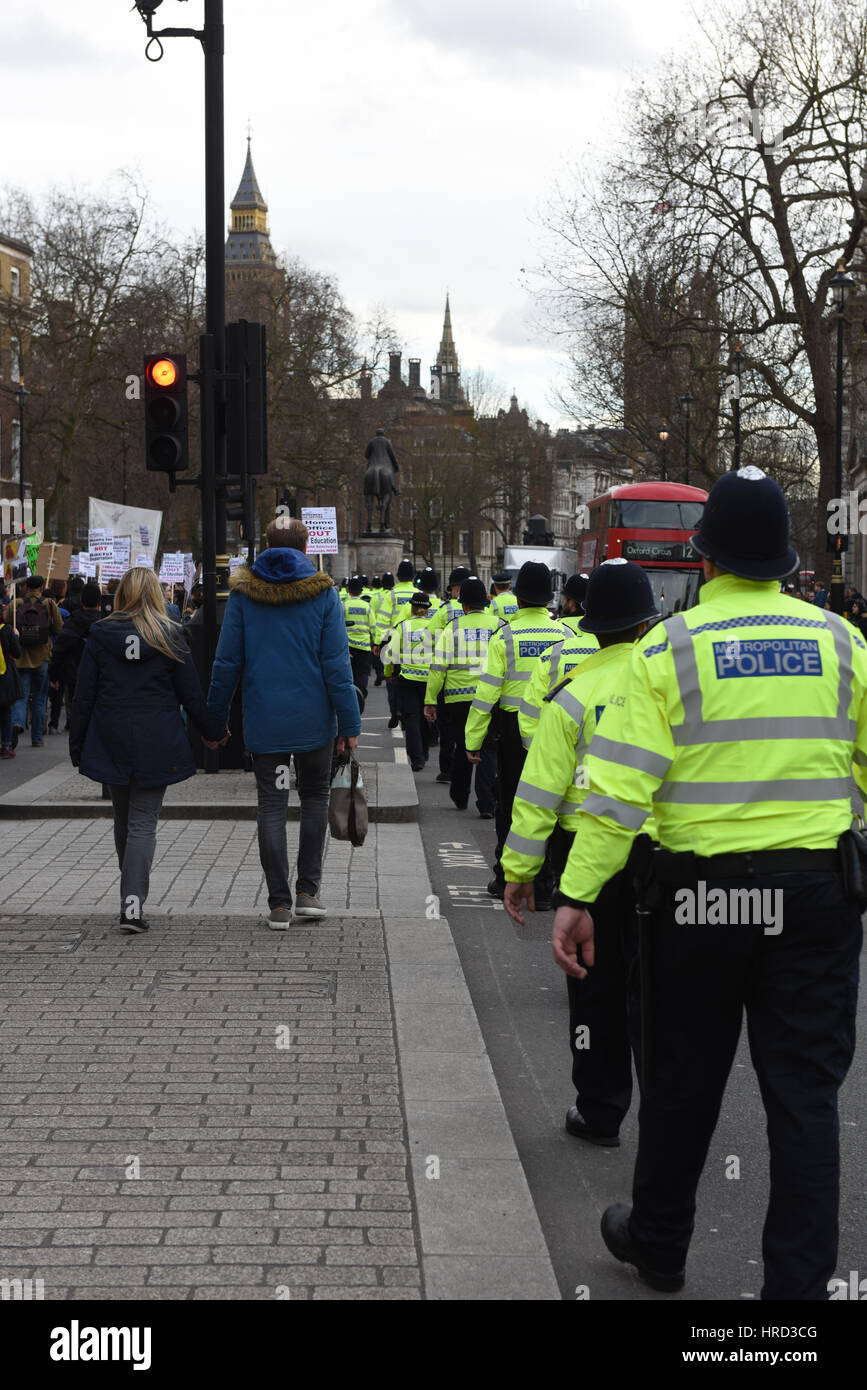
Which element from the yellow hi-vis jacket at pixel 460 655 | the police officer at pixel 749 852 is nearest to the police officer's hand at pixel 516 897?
the police officer at pixel 749 852

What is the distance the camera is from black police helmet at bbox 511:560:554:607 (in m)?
9.28

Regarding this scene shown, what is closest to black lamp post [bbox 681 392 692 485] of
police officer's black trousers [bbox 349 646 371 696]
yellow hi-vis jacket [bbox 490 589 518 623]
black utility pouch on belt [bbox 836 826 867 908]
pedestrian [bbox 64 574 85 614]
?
pedestrian [bbox 64 574 85 614]

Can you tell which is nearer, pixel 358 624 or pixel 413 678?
pixel 413 678

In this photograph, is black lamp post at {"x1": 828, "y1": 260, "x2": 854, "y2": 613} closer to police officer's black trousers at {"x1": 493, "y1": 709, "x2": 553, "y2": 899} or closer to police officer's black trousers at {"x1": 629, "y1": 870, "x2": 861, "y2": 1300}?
police officer's black trousers at {"x1": 493, "y1": 709, "x2": 553, "y2": 899}

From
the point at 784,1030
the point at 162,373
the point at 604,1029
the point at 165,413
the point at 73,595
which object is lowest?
the point at 604,1029

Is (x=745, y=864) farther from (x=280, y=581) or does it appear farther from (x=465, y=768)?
(x=465, y=768)

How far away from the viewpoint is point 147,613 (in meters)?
8.00

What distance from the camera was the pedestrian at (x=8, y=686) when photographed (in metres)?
17.2

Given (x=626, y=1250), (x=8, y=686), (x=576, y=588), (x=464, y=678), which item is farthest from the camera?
(x=8, y=686)

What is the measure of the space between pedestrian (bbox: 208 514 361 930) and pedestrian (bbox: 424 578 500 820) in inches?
174

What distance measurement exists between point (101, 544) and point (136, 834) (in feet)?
69.2

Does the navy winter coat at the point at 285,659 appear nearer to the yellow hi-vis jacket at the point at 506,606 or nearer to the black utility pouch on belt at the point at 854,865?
the black utility pouch on belt at the point at 854,865

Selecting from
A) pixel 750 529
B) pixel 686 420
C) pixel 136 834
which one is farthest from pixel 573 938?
pixel 686 420
